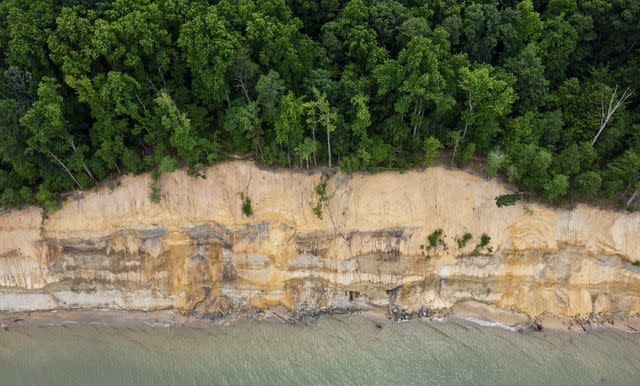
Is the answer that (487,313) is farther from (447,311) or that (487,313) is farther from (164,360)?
(164,360)

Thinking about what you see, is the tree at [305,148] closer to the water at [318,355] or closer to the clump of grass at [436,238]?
the clump of grass at [436,238]

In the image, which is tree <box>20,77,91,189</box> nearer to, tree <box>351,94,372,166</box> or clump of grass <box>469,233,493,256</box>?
tree <box>351,94,372,166</box>

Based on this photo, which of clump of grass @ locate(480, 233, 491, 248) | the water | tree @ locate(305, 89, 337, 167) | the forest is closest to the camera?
the forest

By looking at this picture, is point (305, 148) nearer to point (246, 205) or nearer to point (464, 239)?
point (246, 205)

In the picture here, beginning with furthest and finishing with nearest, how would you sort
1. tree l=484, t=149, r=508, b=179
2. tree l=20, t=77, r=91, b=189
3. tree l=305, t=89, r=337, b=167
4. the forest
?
1. tree l=484, t=149, r=508, b=179
2. tree l=305, t=89, r=337, b=167
3. the forest
4. tree l=20, t=77, r=91, b=189

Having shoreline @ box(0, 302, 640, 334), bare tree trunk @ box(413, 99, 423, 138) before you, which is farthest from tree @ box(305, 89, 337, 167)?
shoreline @ box(0, 302, 640, 334)

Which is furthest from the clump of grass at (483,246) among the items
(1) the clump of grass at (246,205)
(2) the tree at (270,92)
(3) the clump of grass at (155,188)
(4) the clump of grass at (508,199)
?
(3) the clump of grass at (155,188)

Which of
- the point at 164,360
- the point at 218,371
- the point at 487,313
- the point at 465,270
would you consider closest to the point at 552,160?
the point at 465,270
